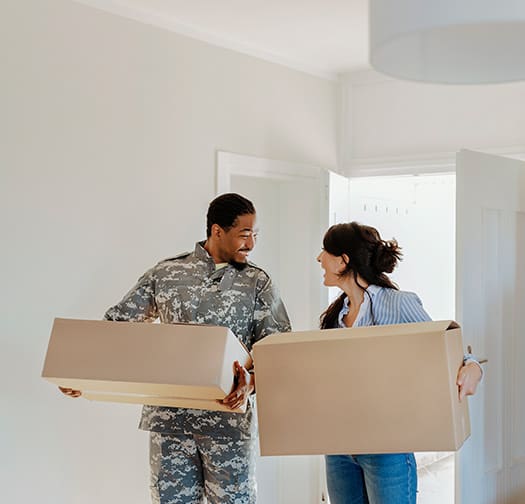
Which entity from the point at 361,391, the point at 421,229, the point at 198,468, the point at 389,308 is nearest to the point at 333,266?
the point at 389,308

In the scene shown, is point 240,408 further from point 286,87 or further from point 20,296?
point 286,87

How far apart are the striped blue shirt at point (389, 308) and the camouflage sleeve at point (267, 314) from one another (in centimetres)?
27

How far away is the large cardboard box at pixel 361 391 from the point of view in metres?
1.91

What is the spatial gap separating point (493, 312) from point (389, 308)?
1319 mm

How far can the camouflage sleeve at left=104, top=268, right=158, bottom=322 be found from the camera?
2.60 metres

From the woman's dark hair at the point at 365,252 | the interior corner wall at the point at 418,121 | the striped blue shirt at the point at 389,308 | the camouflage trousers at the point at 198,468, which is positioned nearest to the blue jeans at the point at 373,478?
the camouflage trousers at the point at 198,468

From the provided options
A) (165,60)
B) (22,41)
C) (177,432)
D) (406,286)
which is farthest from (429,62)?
(406,286)

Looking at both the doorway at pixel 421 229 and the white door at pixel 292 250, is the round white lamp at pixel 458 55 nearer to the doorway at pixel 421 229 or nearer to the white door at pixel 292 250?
the white door at pixel 292 250

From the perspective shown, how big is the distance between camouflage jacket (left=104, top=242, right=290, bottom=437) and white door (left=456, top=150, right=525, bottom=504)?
45.5 inches

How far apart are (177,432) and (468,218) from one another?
1.63 meters

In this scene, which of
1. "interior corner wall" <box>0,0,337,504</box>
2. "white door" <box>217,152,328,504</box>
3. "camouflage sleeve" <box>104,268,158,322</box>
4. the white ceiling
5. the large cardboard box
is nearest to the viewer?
the large cardboard box

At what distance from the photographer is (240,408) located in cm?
225

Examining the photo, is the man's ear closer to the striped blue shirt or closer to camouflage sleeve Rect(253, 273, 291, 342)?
camouflage sleeve Rect(253, 273, 291, 342)

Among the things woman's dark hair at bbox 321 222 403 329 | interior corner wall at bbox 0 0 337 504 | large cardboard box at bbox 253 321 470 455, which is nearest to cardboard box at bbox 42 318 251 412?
large cardboard box at bbox 253 321 470 455
